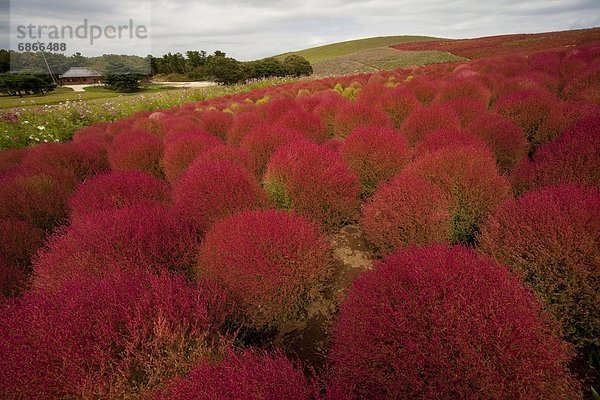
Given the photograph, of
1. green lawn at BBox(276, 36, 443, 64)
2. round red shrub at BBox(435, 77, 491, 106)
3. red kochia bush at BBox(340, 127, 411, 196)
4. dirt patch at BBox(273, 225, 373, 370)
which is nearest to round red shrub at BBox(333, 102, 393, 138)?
red kochia bush at BBox(340, 127, 411, 196)

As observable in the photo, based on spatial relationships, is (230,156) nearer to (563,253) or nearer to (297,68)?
(563,253)

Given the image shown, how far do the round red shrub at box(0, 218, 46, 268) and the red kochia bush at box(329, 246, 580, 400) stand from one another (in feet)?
12.0

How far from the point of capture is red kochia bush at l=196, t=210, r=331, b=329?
8.05ft

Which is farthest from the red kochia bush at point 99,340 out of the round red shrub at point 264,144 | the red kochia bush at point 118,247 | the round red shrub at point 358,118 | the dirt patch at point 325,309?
the round red shrub at point 358,118

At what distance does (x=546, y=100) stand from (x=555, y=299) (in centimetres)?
492

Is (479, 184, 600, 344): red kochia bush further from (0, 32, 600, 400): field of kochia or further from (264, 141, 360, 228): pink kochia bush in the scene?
(264, 141, 360, 228): pink kochia bush

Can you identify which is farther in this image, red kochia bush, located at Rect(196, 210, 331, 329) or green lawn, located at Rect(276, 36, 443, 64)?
green lawn, located at Rect(276, 36, 443, 64)

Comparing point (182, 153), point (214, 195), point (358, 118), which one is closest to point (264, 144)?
point (182, 153)

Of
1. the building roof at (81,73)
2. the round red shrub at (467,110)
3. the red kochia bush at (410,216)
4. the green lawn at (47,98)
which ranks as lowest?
the red kochia bush at (410,216)

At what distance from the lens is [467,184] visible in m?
3.26

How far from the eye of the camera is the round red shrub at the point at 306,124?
627 centimetres

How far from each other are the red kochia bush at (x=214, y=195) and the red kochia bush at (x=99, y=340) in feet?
4.67

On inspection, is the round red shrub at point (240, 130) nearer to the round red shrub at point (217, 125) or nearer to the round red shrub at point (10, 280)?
the round red shrub at point (217, 125)

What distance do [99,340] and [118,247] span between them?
1.15 meters
